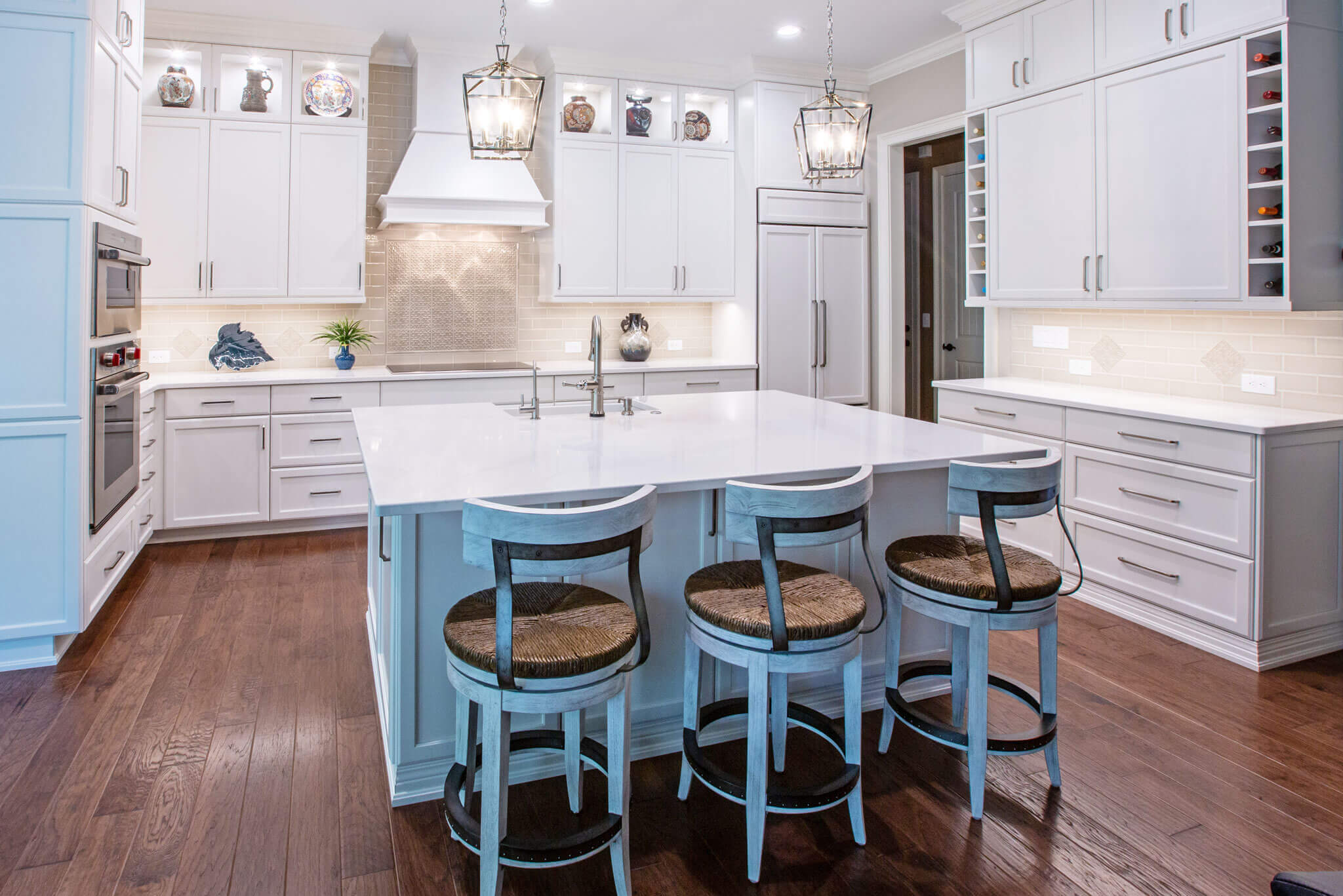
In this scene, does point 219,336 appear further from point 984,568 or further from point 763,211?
point 984,568

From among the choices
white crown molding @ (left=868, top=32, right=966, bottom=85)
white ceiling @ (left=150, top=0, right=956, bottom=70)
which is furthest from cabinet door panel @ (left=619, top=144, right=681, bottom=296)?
white crown molding @ (left=868, top=32, right=966, bottom=85)

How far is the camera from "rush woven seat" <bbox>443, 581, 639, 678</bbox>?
1811 mm

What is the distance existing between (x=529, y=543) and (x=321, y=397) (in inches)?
146

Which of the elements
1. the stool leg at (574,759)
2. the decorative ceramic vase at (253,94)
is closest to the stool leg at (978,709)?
the stool leg at (574,759)

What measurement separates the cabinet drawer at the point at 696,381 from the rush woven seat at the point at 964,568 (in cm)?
336

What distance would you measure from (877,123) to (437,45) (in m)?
2.88

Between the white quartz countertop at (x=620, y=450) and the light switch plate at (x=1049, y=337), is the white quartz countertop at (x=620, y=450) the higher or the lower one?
the lower one

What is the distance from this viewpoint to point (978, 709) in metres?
2.27

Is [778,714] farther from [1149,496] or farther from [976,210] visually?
[976,210]

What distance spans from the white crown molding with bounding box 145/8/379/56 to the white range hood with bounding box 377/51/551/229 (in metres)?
0.38

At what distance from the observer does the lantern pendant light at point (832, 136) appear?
316cm

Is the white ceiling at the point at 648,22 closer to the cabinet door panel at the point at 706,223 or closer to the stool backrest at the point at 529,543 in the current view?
the cabinet door panel at the point at 706,223

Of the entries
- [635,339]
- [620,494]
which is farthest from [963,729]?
[635,339]

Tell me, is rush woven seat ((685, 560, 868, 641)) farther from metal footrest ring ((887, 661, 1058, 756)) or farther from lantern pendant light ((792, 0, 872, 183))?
lantern pendant light ((792, 0, 872, 183))
